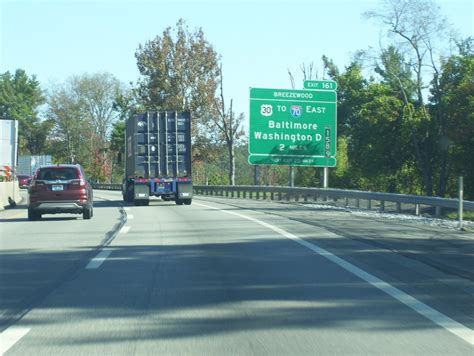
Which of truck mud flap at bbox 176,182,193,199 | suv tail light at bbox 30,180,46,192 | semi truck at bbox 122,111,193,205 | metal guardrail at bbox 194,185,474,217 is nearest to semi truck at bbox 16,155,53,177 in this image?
metal guardrail at bbox 194,185,474,217

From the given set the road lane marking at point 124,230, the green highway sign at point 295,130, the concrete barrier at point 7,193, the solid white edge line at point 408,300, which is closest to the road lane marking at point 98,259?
the solid white edge line at point 408,300

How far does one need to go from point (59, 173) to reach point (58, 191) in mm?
653

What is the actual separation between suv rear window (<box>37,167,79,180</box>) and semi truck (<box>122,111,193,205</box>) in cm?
958

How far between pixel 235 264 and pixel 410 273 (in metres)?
2.62

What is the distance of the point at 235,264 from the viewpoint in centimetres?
1184

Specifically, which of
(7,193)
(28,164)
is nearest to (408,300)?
(7,193)

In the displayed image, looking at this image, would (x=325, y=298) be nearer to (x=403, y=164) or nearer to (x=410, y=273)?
(x=410, y=273)

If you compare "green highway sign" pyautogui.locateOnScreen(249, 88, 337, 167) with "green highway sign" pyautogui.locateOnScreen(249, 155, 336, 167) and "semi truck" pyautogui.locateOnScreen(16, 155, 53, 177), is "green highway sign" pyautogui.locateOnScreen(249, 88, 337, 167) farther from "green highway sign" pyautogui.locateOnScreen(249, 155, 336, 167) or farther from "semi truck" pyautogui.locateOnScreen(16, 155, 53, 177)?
"semi truck" pyautogui.locateOnScreen(16, 155, 53, 177)

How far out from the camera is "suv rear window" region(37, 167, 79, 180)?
2222 centimetres

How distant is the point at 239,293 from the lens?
9.12 m

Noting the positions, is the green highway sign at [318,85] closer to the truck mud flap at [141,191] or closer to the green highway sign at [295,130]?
the green highway sign at [295,130]

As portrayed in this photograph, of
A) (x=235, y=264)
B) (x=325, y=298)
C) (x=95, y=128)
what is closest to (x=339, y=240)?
(x=235, y=264)

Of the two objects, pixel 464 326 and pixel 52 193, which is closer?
pixel 464 326

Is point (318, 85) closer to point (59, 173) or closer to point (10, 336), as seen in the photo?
point (59, 173)
